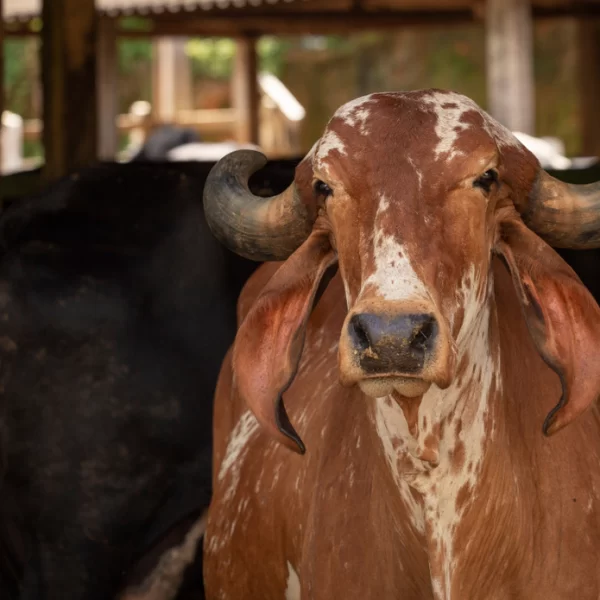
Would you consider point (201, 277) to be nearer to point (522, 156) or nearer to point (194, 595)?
point (194, 595)

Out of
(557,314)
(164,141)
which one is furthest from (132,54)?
(557,314)

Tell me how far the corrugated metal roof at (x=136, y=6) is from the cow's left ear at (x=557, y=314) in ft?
30.4

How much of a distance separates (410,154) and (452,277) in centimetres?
33

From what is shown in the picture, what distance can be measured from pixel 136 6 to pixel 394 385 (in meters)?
10.9

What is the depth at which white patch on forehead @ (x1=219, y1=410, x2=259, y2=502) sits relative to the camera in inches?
179

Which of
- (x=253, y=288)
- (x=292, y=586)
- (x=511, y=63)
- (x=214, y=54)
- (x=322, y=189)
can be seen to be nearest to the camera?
(x=322, y=189)

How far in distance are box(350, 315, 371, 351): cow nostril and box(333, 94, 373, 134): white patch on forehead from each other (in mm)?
611

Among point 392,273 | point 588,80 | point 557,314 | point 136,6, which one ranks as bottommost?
point 588,80

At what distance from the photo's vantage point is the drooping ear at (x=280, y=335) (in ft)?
11.5

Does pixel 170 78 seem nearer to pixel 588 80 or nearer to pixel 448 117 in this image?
pixel 588 80

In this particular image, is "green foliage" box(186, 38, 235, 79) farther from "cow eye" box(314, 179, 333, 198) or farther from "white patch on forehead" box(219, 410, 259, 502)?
"cow eye" box(314, 179, 333, 198)

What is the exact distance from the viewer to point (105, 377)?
538cm

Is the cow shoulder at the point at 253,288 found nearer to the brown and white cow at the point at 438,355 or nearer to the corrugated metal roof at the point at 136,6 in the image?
the brown and white cow at the point at 438,355

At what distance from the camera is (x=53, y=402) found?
5312mm
